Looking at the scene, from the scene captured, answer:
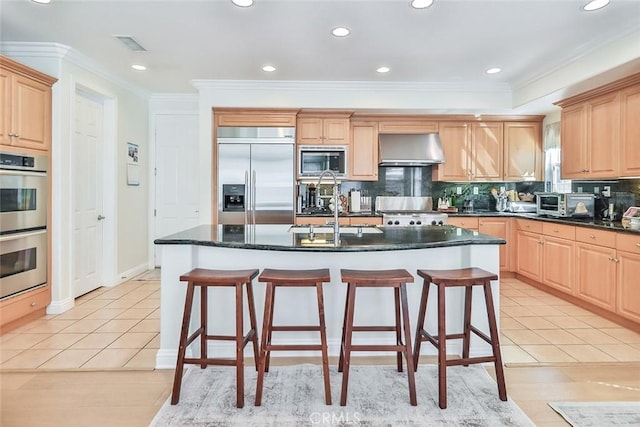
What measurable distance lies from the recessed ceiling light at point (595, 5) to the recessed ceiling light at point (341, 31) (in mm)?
1751

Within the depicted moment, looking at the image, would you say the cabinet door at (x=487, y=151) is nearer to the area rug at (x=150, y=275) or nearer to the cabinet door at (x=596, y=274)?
the cabinet door at (x=596, y=274)

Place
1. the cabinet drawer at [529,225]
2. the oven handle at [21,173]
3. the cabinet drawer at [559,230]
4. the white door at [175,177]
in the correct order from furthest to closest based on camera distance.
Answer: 1. the white door at [175,177]
2. the cabinet drawer at [529,225]
3. the cabinet drawer at [559,230]
4. the oven handle at [21,173]

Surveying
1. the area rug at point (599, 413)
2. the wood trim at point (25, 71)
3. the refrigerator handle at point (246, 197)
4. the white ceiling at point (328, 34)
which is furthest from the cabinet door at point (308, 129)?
the area rug at point (599, 413)

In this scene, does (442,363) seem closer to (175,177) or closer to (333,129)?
(333,129)

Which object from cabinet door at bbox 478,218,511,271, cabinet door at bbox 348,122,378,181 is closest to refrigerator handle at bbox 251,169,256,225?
cabinet door at bbox 348,122,378,181

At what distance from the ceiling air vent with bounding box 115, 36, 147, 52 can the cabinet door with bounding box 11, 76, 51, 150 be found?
2.73 ft

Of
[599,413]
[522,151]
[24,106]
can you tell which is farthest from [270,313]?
[522,151]

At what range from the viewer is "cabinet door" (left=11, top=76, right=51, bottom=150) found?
320 centimetres

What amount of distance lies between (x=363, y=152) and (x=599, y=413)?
12.7 ft

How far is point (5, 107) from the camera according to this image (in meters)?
3.09

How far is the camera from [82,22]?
3137mm

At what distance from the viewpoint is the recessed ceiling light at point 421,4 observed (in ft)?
8.93

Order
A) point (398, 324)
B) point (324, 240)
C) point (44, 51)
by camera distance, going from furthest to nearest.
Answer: point (44, 51) < point (324, 240) < point (398, 324)

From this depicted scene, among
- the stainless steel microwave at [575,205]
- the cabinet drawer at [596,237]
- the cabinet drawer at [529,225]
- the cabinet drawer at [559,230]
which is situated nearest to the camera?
the cabinet drawer at [596,237]
